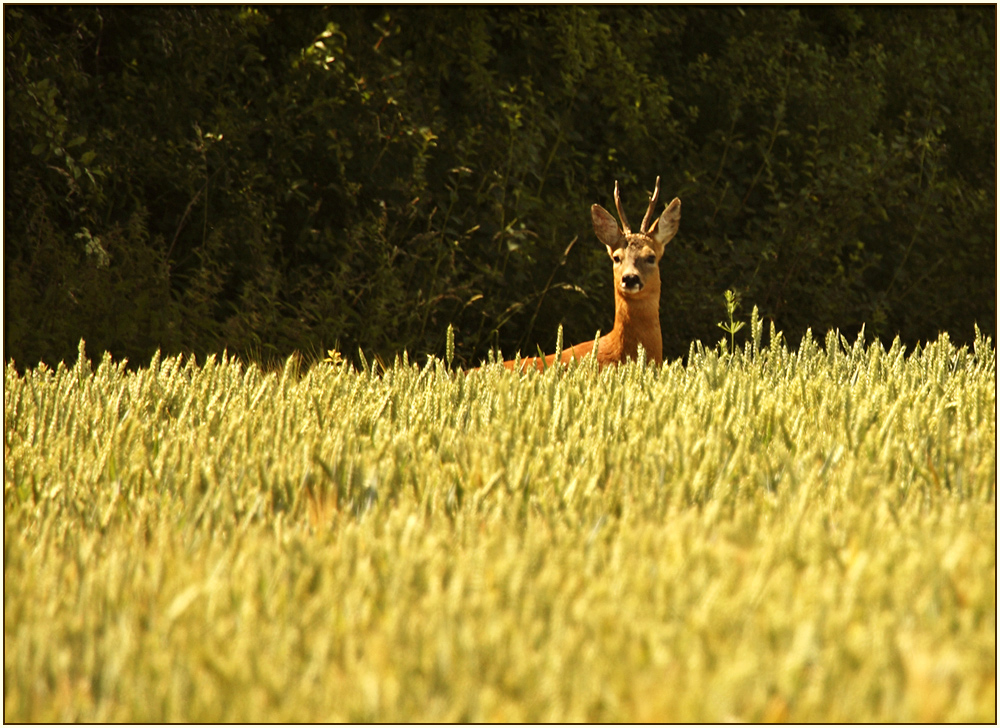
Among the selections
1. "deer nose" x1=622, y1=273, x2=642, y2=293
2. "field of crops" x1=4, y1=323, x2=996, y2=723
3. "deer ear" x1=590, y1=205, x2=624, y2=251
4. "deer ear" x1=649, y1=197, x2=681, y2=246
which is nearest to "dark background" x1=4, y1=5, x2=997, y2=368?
"deer ear" x1=590, y1=205, x2=624, y2=251

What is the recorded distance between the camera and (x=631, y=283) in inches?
247

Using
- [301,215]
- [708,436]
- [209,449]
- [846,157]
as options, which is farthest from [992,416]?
[846,157]

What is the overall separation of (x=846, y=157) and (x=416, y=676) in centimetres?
954

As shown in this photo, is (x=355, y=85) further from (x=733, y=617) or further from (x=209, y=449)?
(x=733, y=617)

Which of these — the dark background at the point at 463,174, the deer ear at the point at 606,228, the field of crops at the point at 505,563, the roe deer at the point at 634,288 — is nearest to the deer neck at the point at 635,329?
the roe deer at the point at 634,288

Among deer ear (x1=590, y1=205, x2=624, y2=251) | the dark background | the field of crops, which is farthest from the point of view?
the dark background

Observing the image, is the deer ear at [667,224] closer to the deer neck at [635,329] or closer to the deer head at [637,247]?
the deer head at [637,247]

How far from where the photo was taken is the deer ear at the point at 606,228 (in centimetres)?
659

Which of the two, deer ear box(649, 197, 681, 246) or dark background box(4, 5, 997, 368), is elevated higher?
dark background box(4, 5, 997, 368)

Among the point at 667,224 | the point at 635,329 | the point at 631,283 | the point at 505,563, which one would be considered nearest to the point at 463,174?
the point at 667,224

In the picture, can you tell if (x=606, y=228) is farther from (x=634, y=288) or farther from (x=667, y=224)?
(x=634, y=288)

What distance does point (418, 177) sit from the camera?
326 inches

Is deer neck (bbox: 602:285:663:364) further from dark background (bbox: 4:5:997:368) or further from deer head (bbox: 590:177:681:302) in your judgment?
dark background (bbox: 4:5:997:368)

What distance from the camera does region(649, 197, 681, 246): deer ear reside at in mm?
6641
